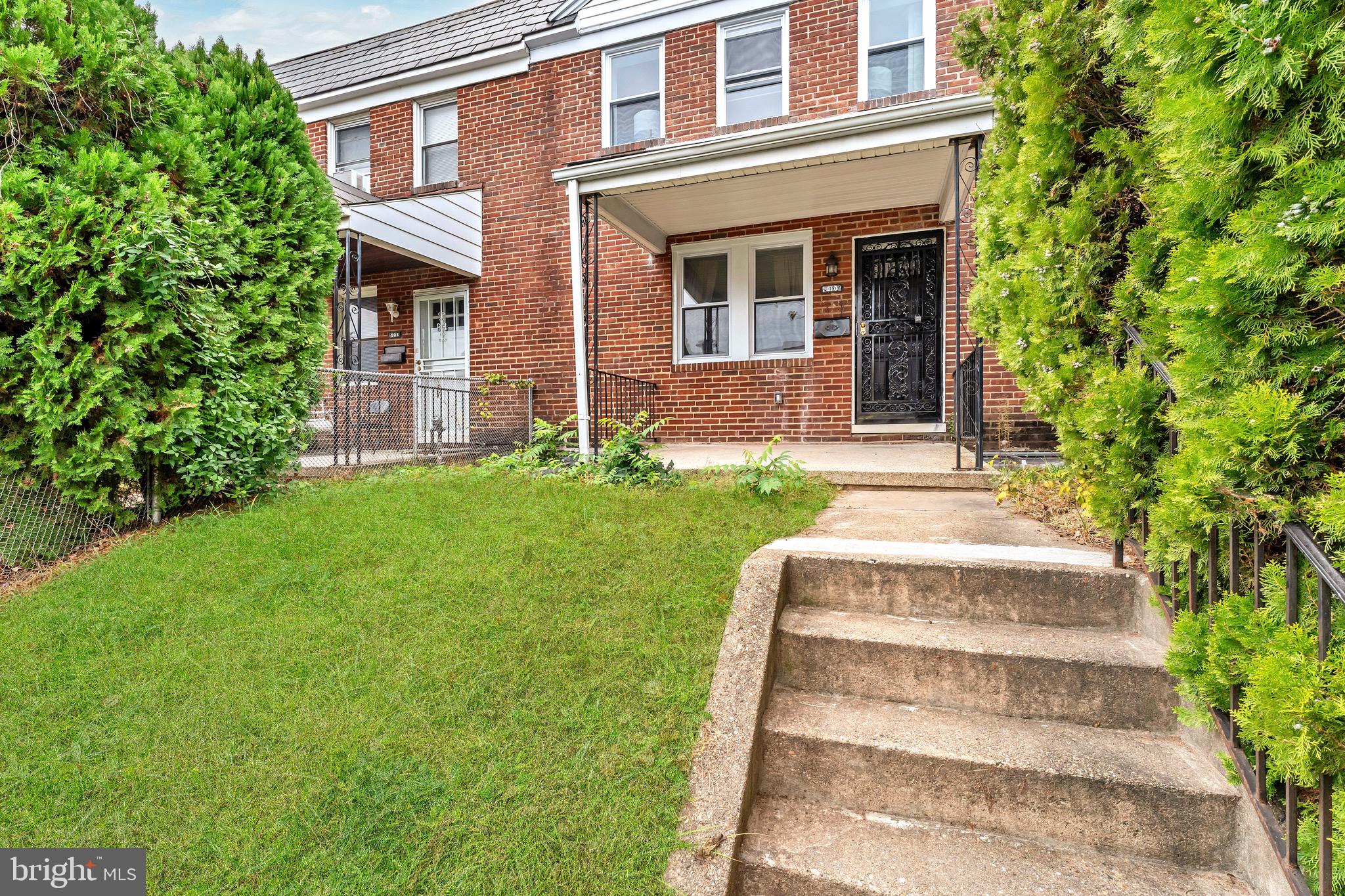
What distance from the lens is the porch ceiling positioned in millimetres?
5590

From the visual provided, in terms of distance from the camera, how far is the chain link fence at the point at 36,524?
3.54m

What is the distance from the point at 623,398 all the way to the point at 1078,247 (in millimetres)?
5991

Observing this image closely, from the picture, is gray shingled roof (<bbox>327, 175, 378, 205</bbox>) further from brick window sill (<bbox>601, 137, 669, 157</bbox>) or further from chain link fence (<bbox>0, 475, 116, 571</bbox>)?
chain link fence (<bbox>0, 475, 116, 571</bbox>)

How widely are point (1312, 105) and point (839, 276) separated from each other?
624 centimetres

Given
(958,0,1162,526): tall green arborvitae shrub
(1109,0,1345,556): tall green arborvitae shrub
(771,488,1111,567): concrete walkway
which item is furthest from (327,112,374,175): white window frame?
(1109,0,1345,556): tall green arborvitae shrub

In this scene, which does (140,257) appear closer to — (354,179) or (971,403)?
(354,179)

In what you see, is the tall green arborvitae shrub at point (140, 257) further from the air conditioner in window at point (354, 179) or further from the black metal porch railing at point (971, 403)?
the black metal porch railing at point (971, 403)

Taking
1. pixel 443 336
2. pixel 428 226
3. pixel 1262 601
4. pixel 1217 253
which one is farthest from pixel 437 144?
pixel 1262 601

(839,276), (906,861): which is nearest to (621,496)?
(906,861)

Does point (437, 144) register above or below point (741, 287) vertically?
above

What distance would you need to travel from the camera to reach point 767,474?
4.32 m

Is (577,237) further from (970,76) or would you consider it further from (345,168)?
(345,168)

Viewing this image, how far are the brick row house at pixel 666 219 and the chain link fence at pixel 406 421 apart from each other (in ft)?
1.26

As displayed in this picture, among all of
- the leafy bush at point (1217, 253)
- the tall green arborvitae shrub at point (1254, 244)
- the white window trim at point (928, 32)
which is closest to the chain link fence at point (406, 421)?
the leafy bush at point (1217, 253)
